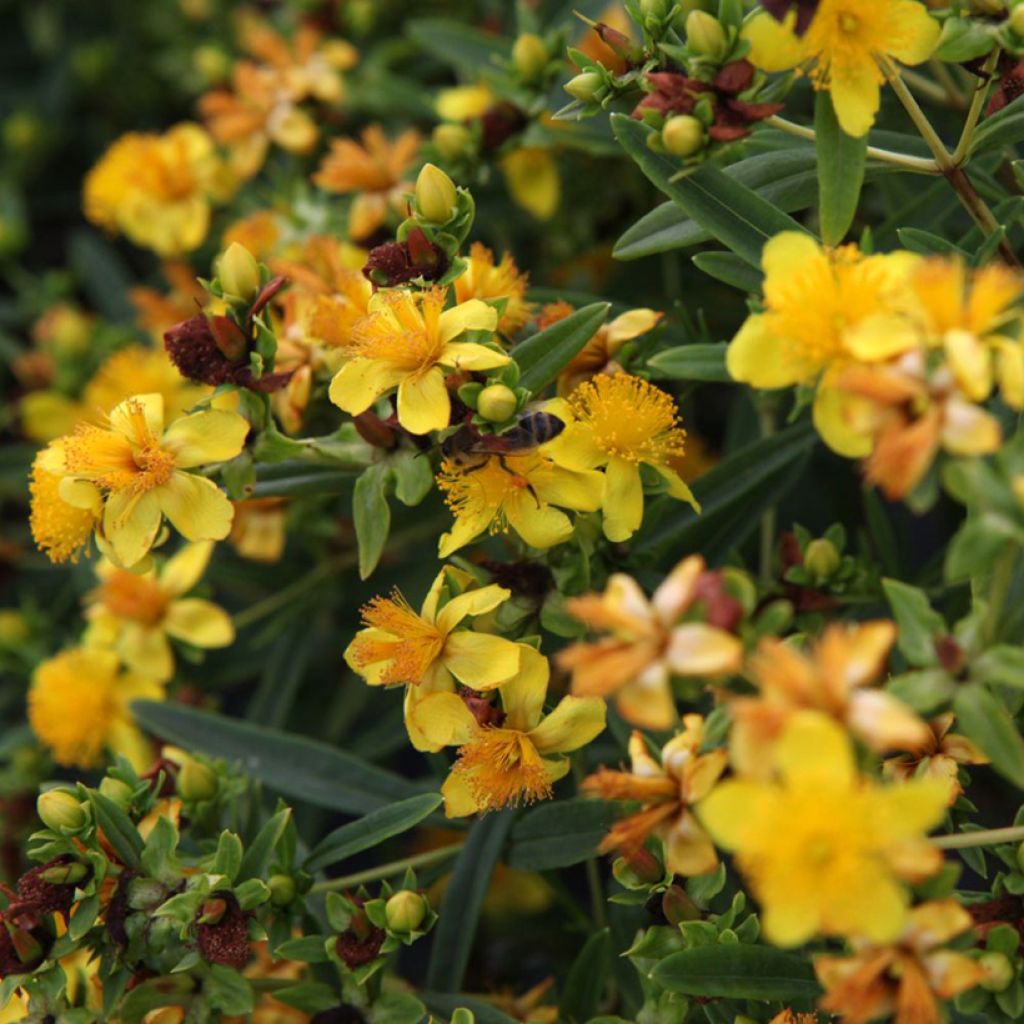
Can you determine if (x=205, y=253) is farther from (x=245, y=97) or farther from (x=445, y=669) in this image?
(x=445, y=669)

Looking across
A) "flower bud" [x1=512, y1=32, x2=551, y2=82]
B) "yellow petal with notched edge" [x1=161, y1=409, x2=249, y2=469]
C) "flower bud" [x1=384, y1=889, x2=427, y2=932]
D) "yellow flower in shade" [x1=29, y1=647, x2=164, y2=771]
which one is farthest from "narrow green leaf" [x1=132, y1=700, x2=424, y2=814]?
"flower bud" [x1=512, y1=32, x2=551, y2=82]

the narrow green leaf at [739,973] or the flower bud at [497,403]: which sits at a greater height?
the flower bud at [497,403]

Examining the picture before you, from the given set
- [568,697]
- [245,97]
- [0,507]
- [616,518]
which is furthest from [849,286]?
[0,507]

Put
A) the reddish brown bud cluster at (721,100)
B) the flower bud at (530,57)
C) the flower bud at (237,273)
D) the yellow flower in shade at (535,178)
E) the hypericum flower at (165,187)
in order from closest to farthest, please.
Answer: the reddish brown bud cluster at (721,100)
the flower bud at (237,273)
the flower bud at (530,57)
the yellow flower in shade at (535,178)
the hypericum flower at (165,187)

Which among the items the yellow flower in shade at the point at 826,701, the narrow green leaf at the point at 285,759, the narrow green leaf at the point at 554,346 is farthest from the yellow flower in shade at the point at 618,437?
the narrow green leaf at the point at 285,759

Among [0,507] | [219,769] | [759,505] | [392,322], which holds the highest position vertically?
[392,322]

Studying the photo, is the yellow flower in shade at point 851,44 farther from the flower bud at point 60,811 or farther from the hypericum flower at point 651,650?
the flower bud at point 60,811
